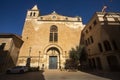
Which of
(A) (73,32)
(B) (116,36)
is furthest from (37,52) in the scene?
(B) (116,36)

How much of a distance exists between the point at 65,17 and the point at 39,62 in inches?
540

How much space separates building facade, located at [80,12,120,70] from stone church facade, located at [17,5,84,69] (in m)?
A: 6.02

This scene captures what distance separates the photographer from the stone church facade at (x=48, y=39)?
21578mm

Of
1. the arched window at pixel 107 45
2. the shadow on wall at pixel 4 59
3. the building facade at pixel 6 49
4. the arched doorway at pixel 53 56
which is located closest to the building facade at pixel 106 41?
the arched window at pixel 107 45

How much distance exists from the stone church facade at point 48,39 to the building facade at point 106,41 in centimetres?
602

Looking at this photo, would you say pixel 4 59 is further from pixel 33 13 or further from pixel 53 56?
pixel 33 13

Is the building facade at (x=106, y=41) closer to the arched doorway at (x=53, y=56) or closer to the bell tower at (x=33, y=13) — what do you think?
the arched doorway at (x=53, y=56)

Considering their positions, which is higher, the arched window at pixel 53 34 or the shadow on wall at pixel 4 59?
the arched window at pixel 53 34

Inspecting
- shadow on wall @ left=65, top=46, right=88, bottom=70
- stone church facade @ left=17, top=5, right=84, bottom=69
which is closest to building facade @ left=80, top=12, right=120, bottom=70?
shadow on wall @ left=65, top=46, right=88, bottom=70

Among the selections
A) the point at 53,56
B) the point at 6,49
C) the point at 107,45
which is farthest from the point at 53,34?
the point at 107,45

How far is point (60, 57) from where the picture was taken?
22.1 metres

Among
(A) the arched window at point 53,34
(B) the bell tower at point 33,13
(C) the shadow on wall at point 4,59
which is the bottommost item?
(C) the shadow on wall at point 4,59

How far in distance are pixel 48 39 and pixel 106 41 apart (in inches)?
505

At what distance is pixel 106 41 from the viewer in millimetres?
16688
